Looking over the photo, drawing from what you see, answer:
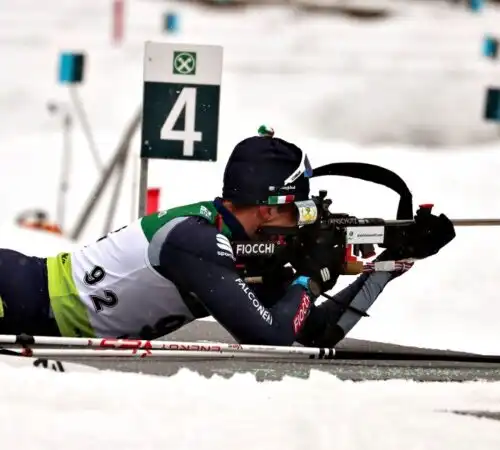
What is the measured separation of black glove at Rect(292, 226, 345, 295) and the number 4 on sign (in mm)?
2957

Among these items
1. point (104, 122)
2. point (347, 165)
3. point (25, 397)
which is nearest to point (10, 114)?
point (104, 122)

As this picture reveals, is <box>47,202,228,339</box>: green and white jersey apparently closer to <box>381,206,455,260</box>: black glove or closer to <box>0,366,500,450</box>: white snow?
<box>0,366,500,450</box>: white snow

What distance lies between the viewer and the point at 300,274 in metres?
5.70

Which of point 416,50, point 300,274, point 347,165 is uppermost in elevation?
point 416,50

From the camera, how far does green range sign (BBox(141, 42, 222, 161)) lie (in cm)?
852

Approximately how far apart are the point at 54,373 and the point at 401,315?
5005 mm

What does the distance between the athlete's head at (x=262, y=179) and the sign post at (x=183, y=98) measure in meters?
3.07

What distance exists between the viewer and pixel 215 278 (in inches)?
203

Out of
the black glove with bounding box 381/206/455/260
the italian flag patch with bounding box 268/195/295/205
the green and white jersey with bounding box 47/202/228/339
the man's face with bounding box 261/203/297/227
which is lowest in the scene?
the green and white jersey with bounding box 47/202/228/339

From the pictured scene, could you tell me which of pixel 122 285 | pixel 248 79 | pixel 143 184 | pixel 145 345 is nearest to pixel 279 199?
pixel 122 285

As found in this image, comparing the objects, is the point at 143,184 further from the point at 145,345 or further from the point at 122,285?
the point at 145,345

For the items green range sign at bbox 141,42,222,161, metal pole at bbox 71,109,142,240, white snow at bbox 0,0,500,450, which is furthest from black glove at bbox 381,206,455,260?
metal pole at bbox 71,109,142,240

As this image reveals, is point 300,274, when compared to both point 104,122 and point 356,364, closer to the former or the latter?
point 356,364

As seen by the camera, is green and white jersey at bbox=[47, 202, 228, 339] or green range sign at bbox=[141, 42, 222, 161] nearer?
green and white jersey at bbox=[47, 202, 228, 339]
